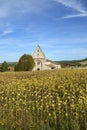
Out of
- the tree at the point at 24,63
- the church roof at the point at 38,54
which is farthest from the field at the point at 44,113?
the church roof at the point at 38,54

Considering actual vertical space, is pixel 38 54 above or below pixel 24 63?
above

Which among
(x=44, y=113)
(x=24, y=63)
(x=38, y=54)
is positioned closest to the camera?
(x=44, y=113)

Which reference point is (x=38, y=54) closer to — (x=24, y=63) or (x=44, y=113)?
(x=24, y=63)

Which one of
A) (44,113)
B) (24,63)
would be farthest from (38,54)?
(44,113)

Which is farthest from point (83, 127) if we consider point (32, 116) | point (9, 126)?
point (9, 126)

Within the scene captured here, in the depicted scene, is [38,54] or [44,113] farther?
[38,54]

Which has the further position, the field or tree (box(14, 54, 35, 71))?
tree (box(14, 54, 35, 71))

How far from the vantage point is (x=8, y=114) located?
460 inches

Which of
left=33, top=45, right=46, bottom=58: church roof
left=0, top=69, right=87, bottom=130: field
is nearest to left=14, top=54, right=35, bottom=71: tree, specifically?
left=33, top=45, right=46, bottom=58: church roof

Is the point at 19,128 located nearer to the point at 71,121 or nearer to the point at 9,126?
the point at 9,126

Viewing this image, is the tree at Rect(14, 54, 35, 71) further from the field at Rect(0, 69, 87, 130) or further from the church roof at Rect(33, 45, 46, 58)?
the field at Rect(0, 69, 87, 130)

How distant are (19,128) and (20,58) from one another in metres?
39.3

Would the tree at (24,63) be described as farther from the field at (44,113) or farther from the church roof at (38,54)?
the field at (44,113)

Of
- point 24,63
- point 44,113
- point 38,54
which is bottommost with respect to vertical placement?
point 44,113
